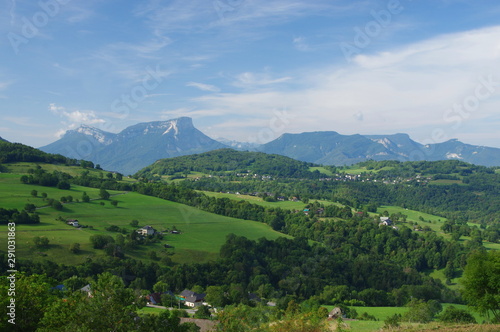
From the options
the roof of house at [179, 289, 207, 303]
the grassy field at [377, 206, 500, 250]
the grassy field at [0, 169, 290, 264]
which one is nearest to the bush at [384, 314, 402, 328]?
the roof of house at [179, 289, 207, 303]

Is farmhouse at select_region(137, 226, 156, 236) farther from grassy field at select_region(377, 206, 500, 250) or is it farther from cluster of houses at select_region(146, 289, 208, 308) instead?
grassy field at select_region(377, 206, 500, 250)

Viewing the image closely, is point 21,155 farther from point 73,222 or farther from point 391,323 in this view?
point 391,323

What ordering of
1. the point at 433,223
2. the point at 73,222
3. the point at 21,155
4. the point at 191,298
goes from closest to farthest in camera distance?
the point at 191,298, the point at 73,222, the point at 21,155, the point at 433,223

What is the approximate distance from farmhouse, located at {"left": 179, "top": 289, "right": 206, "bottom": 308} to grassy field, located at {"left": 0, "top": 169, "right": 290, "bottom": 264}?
329 inches

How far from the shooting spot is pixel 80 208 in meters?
59.2

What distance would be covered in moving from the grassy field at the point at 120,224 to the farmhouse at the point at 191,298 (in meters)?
8.35

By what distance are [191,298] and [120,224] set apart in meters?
22.6

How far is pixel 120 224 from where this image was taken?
2210 inches

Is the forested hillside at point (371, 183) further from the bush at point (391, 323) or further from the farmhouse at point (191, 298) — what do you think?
the bush at point (391, 323)

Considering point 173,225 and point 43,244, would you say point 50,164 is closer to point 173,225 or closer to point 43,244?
point 173,225

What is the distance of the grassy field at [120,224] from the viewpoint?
1713 inches

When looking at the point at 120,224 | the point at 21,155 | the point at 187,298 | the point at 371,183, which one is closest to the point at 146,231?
the point at 120,224

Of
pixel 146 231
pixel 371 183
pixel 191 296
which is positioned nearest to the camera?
pixel 191 296

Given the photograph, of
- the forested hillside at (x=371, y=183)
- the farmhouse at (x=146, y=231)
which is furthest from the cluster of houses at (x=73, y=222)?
the forested hillside at (x=371, y=183)
